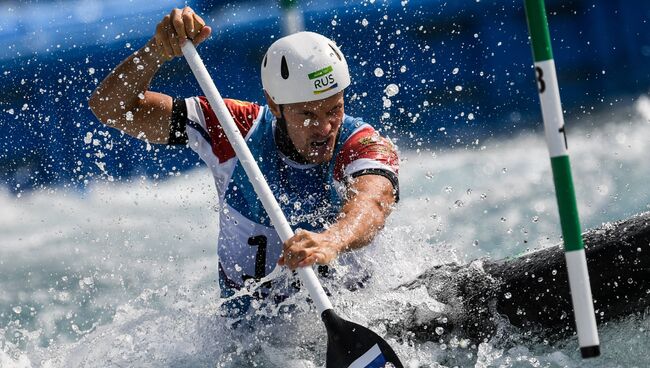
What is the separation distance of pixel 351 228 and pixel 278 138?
0.68m

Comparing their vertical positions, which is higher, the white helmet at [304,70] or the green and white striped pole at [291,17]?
the green and white striped pole at [291,17]

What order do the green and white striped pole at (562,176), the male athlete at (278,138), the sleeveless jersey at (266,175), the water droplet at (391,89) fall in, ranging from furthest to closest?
the water droplet at (391,89) → the sleeveless jersey at (266,175) → the male athlete at (278,138) → the green and white striped pole at (562,176)

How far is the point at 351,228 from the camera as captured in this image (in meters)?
3.15

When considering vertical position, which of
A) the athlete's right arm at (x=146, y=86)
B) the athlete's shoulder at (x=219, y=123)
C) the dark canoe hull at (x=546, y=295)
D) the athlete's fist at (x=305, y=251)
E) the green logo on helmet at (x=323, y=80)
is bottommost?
the dark canoe hull at (x=546, y=295)

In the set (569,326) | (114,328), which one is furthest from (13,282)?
(569,326)

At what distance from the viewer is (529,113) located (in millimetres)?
7699

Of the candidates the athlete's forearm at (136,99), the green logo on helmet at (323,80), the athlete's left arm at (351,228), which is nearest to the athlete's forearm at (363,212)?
the athlete's left arm at (351,228)

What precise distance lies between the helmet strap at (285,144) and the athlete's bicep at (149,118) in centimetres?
48

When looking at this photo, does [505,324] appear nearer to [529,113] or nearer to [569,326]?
[569,326]

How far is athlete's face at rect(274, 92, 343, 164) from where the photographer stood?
137 inches

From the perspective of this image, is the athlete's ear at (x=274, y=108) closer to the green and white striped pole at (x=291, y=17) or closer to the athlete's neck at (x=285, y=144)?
the athlete's neck at (x=285, y=144)

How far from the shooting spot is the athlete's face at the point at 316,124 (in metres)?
3.48

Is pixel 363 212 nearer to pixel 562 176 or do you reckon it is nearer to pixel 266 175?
pixel 266 175

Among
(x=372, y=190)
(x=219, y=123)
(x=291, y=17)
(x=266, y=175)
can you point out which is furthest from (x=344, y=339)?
(x=291, y=17)
